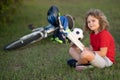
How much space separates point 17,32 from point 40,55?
2.09 m

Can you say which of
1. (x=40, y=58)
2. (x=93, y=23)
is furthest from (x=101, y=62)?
(x=40, y=58)

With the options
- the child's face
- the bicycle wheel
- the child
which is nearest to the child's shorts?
the child

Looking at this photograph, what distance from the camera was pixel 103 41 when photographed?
15.6 ft

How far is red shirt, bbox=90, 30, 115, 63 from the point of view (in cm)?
477

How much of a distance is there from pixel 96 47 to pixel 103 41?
25cm

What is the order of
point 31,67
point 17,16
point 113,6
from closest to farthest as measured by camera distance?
point 31,67 < point 17,16 < point 113,6

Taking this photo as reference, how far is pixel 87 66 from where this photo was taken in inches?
194

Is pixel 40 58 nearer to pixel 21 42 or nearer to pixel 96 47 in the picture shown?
pixel 21 42

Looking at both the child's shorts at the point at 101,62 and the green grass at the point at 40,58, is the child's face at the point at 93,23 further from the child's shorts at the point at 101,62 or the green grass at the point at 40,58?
the green grass at the point at 40,58

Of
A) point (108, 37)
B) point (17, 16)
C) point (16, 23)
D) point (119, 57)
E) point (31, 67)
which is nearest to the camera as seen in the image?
point (108, 37)

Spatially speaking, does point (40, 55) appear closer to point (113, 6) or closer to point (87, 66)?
point (87, 66)

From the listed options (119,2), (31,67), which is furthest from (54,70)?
(119,2)

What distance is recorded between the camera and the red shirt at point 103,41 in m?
4.77

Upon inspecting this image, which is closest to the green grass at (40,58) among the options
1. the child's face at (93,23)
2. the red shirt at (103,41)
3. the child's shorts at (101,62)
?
the child's shorts at (101,62)
